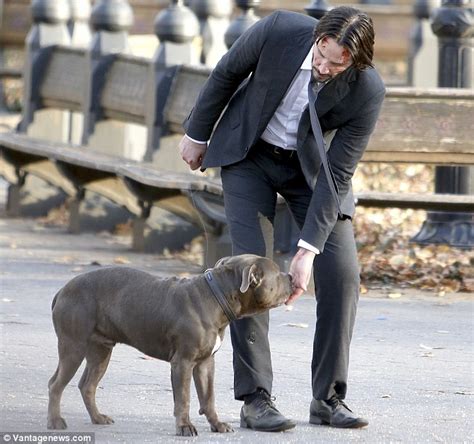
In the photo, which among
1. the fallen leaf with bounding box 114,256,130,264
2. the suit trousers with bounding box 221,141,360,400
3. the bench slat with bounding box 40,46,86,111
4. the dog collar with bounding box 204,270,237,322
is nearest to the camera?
the dog collar with bounding box 204,270,237,322

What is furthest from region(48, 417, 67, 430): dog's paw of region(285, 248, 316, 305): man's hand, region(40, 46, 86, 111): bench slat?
region(40, 46, 86, 111): bench slat

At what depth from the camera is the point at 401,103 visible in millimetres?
10438

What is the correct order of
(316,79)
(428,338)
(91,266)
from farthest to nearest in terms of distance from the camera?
1. (91,266)
2. (428,338)
3. (316,79)

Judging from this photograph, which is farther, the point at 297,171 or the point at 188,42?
the point at 188,42

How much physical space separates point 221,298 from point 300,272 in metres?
0.36

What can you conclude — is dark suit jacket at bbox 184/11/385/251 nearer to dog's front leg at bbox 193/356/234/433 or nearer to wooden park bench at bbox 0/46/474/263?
dog's front leg at bbox 193/356/234/433

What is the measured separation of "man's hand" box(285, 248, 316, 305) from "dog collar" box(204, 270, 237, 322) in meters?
0.25

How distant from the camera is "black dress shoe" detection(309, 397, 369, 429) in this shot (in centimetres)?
641

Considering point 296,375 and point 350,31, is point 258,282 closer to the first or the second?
point 350,31

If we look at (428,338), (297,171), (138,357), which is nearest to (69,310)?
(297,171)

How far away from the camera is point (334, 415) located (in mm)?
6422

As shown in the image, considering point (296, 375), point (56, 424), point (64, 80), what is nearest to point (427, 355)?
point (296, 375)

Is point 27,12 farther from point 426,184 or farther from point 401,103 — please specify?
point 401,103

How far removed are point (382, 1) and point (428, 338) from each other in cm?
2226
